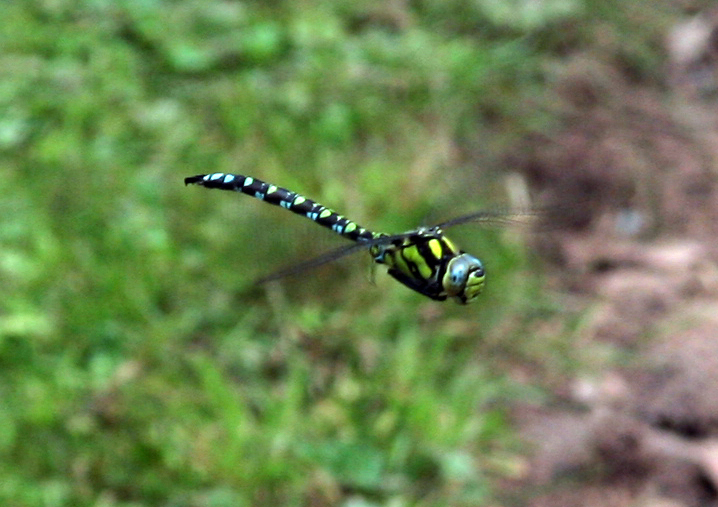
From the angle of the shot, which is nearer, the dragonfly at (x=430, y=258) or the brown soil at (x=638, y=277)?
the dragonfly at (x=430, y=258)

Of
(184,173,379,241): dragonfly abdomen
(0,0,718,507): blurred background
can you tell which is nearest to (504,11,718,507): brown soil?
(0,0,718,507): blurred background

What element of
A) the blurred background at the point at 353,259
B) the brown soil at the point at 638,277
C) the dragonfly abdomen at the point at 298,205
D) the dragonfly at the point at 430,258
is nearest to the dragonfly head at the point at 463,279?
the dragonfly at the point at 430,258

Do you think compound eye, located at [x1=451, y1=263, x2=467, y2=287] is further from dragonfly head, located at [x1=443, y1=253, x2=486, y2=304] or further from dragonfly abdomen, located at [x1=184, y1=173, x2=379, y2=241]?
dragonfly abdomen, located at [x1=184, y1=173, x2=379, y2=241]

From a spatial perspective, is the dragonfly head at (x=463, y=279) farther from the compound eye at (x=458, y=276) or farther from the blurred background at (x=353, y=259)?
the blurred background at (x=353, y=259)

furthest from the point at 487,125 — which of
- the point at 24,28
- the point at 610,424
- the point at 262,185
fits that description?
the point at 262,185

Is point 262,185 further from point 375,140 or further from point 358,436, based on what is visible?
point 375,140

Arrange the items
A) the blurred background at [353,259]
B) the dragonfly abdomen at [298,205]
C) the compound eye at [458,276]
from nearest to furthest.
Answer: the compound eye at [458,276]
the dragonfly abdomen at [298,205]
the blurred background at [353,259]
